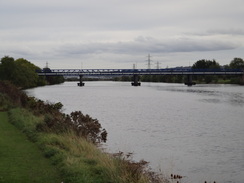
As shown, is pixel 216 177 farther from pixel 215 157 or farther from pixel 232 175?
pixel 215 157

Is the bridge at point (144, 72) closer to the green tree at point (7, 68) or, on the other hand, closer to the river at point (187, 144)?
the green tree at point (7, 68)

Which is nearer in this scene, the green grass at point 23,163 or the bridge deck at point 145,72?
the green grass at point 23,163

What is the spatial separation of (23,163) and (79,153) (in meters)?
2.84

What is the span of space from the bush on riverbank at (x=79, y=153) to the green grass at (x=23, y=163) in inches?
14.2

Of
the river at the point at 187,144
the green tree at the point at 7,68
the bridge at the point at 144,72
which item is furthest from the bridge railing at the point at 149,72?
the river at the point at 187,144

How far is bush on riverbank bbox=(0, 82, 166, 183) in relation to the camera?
12492 millimetres

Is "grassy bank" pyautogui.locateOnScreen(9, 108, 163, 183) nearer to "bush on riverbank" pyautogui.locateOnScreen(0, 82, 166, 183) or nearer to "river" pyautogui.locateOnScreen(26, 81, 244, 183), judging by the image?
"bush on riverbank" pyautogui.locateOnScreen(0, 82, 166, 183)

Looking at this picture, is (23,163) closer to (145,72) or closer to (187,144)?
(187,144)

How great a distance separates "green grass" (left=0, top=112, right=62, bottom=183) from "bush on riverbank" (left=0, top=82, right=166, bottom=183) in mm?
360

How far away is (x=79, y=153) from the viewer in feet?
54.5

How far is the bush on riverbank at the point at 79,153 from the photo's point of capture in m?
12.5

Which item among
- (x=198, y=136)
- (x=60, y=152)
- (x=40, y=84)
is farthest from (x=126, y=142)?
(x=40, y=84)

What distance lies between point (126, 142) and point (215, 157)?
693 centimetres

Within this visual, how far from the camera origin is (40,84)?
565 ft
